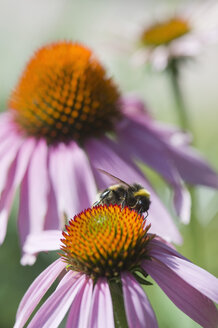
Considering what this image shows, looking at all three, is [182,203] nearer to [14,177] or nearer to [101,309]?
[14,177]

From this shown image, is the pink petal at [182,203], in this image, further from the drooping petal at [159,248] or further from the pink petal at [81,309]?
the pink petal at [81,309]

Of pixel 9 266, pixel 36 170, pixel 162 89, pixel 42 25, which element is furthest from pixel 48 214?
pixel 42 25

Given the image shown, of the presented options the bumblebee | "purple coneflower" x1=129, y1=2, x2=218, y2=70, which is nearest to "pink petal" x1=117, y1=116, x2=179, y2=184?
"purple coneflower" x1=129, y1=2, x2=218, y2=70

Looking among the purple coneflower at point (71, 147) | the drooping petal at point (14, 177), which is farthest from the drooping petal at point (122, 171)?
the drooping petal at point (14, 177)

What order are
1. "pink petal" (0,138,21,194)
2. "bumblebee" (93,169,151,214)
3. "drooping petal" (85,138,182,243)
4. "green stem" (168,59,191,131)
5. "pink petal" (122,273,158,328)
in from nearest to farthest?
"pink petal" (122,273,158,328), "bumblebee" (93,169,151,214), "drooping petal" (85,138,182,243), "pink petal" (0,138,21,194), "green stem" (168,59,191,131)

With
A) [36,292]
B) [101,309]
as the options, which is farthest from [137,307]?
[36,292]

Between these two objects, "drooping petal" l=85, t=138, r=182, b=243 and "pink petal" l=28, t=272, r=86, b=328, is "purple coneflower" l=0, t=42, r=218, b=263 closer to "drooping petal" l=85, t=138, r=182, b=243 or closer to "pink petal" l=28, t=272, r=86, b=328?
"drooping petal" l=85, t=138, r=182, b=243

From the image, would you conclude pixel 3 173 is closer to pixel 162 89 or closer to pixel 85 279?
pixel 85 279
